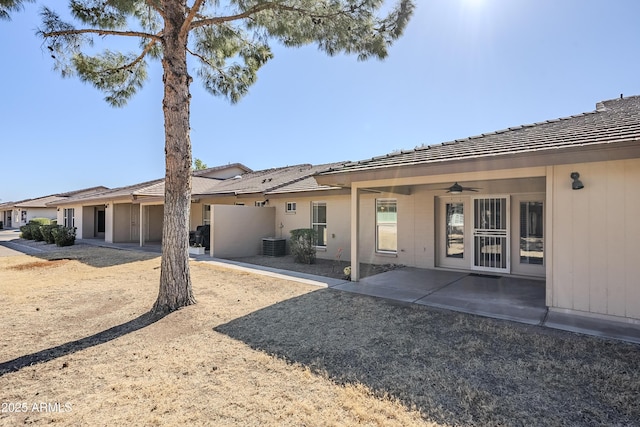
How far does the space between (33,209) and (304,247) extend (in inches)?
1719

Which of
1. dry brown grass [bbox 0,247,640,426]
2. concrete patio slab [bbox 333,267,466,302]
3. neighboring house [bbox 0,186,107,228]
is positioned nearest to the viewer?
dry brown grass [bbox 0,247,640,426]

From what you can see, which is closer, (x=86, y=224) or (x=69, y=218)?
(x=86, y=224)

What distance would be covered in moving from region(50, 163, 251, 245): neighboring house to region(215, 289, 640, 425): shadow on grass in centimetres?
1387

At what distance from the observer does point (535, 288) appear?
757cm

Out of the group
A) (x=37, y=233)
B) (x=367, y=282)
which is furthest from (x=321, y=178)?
(x=37, y=233)

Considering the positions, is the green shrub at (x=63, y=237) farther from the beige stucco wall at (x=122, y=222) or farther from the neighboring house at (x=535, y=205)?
the neighboring house at (x=535, y=205)

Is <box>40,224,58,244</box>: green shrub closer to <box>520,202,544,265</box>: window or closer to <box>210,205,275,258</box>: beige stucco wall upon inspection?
<box>210,205,275,258</box>: beige stucco wall

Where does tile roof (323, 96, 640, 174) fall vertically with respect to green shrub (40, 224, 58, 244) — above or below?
above

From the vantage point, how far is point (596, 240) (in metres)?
5.28

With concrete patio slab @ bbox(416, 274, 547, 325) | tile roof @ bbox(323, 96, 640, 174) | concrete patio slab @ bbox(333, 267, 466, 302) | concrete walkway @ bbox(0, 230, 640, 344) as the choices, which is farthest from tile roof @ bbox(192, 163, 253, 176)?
concrete patio slab @ bbox(416, 274, 547, 325)

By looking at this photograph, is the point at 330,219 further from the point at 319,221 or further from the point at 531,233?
the point at 531,233

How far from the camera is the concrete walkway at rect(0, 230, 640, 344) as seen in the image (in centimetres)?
507

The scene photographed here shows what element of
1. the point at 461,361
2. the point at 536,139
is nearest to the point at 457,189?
the point at 536,139

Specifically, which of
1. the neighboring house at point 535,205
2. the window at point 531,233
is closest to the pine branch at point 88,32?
the neighboring house at point 535,205
